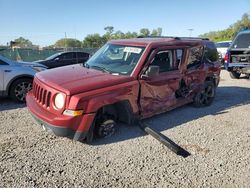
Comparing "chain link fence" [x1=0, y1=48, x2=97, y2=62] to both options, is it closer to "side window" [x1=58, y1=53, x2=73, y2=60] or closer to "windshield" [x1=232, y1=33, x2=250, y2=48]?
"side window" [x1=58, y1=53, x2=73, y2=60]

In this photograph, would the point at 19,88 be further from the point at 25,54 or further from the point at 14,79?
the point at 25,54

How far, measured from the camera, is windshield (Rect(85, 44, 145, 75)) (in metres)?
5.19

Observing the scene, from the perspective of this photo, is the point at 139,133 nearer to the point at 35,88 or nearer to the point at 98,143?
the point at 98,143

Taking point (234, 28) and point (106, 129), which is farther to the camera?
point (234, 28)

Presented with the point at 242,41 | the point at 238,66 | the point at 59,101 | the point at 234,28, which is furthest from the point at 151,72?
the point at 234,28

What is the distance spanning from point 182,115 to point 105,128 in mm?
2328

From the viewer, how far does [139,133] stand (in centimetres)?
520

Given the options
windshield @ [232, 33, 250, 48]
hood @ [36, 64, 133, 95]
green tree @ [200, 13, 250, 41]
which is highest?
green tree @ [200, 13, 250, 41]

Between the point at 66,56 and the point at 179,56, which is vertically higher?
the point at 179,56

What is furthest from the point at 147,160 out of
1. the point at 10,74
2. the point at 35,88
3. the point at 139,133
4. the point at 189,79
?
the point at 10,74

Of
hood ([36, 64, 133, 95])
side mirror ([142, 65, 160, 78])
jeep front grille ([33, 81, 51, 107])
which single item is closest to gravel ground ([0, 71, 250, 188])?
jeep front grille ([33, 81, 51, 107])

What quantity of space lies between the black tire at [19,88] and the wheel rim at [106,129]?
142 inches

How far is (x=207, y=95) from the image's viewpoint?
7297 millimetres

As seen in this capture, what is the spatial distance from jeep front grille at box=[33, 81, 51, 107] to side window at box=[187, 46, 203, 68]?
3.41m
